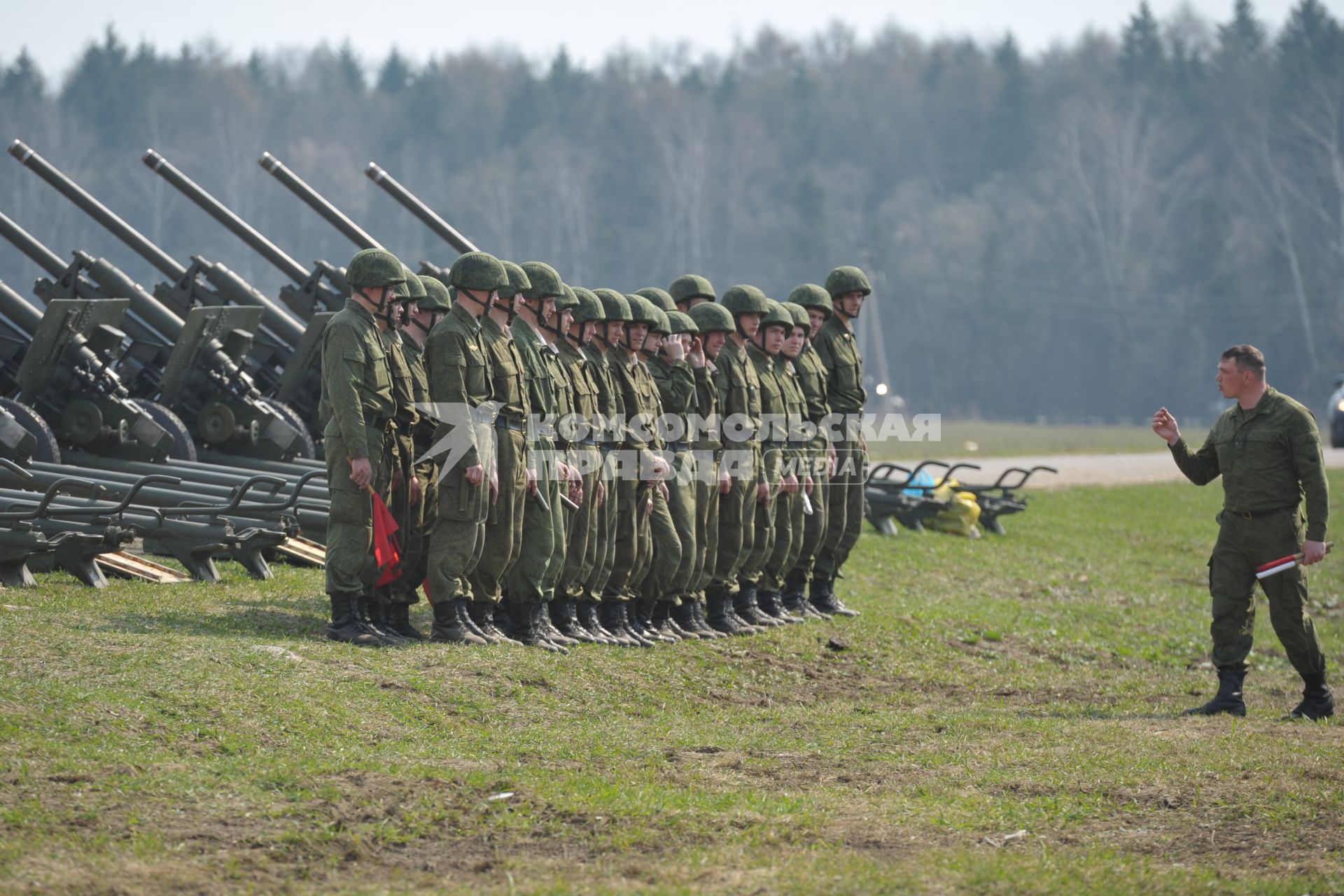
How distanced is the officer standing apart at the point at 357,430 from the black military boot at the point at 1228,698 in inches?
173

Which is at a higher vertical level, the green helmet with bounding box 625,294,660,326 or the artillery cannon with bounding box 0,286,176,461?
the green helmet with bounding box 625,294,660,326

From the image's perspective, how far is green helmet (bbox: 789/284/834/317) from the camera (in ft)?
43.9

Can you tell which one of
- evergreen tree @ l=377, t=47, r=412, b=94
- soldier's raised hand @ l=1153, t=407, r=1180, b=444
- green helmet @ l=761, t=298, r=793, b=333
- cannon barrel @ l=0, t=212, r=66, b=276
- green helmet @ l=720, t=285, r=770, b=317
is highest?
evergreen tree @ l=377, t=47, r=412, b=94

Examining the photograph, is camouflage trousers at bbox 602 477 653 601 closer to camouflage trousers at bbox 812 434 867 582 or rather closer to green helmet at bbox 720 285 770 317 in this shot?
green helmet at bbox 720 285 770 317

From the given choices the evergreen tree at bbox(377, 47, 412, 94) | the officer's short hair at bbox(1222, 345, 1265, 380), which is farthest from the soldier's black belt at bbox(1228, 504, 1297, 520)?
the evergreen tree at bbox(377, 47, 412, 94)

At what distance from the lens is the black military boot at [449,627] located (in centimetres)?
1001

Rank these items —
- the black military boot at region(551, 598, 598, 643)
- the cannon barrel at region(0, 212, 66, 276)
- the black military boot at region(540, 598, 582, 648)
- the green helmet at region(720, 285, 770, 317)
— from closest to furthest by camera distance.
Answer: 1. the black military boot at region(540, 598, 582, 648)
2. the black military boot at region(551, 598, 598, 643)
3. the green helmet at region(720, 285, 770, 317)
4. the cannon barrel at region(0, 212, 66, 276)

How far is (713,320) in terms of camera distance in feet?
40.0

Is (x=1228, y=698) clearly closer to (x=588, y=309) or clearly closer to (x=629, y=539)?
(x=629, y=539)

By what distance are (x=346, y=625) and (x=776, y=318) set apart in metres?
4.21

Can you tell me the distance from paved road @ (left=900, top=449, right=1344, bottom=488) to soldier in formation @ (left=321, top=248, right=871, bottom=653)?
41.5 ft

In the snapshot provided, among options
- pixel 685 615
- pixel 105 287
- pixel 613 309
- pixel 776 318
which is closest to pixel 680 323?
pixel 613 309

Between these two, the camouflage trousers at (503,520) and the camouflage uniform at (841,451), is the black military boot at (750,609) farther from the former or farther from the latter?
the camouflage trousers at (503,520)

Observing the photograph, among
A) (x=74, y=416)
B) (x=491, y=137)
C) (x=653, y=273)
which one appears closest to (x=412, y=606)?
(x=74, y=416)
